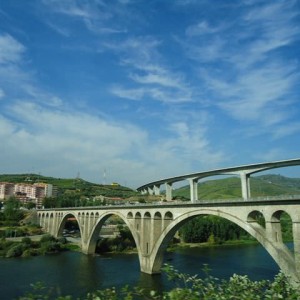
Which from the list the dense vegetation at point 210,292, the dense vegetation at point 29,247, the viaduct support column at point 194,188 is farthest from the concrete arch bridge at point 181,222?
the dense vegetation at point 210,292

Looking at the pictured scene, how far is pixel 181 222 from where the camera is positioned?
3934 cm

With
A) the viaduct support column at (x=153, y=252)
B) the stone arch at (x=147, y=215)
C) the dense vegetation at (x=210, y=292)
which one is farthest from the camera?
the stone arch at (x=147, y=215)

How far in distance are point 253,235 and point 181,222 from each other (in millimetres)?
12297

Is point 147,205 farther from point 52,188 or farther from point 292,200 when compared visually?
point 52,188

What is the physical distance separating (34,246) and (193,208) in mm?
41668

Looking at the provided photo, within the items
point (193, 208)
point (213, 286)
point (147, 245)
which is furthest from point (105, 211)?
point (213, 286)

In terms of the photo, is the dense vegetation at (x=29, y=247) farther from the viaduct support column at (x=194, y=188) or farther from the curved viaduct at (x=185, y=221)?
the viaduct support column at (x=194, y=188)

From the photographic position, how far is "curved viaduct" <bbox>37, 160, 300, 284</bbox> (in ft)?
83.1

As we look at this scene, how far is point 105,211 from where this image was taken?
196 feet

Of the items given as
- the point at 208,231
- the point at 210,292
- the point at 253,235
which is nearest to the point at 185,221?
the point at 253,235

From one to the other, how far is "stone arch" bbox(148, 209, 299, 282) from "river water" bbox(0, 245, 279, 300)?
280cm

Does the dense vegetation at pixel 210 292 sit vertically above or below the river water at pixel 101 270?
above

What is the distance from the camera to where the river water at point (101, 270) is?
37719mm

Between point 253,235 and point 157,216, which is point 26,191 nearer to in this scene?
point 157,216
